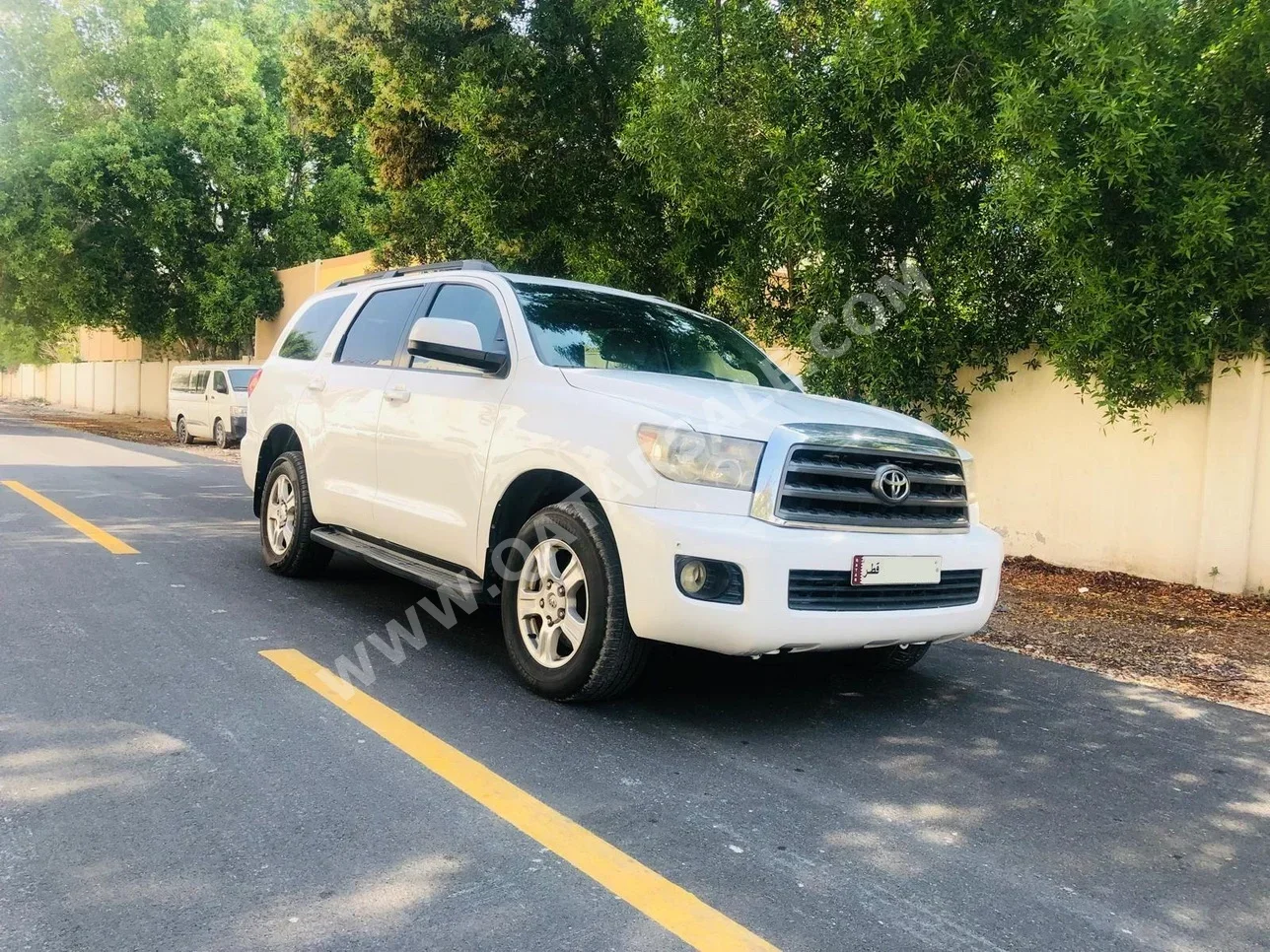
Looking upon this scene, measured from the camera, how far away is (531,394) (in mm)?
4965

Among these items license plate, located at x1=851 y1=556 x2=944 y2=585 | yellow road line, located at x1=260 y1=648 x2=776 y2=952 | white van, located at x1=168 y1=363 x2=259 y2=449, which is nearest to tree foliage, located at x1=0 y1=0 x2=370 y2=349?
white van, located at x1=168 y1=363 x2=259 y2=449

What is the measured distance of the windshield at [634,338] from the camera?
5371 millimetres

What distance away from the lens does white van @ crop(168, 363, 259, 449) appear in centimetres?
2183

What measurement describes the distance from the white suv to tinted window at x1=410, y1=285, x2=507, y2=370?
14mm

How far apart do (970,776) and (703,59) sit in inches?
299

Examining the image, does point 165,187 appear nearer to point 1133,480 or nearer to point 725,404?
point 1133,480

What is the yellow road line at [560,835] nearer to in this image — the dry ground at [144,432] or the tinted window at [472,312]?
the tinted window at [472,312]

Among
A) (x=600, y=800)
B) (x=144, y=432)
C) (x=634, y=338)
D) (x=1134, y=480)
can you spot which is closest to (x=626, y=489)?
(x=600, y=800)

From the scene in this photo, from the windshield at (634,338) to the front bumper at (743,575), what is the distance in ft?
4.11

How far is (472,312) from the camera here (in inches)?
227

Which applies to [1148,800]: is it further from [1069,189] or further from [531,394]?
[1069,189]

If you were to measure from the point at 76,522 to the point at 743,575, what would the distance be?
7368 mm

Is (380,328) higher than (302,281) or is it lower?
lower

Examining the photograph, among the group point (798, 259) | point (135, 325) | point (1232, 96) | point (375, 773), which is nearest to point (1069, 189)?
point (1232, 96)
